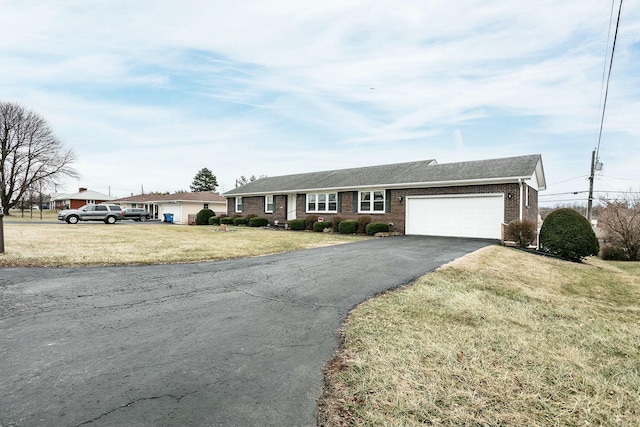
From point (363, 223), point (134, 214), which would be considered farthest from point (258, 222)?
point (134, 214)

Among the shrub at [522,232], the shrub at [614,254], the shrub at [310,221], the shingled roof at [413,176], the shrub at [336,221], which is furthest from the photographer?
the shrub at [310,221]

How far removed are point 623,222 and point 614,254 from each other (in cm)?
173

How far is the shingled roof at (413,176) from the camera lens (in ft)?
51.4

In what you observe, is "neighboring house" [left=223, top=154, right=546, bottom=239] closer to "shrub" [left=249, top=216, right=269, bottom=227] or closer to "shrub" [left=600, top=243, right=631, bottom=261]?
"shrub" [left=249, top=216, right=269, bottom=227]

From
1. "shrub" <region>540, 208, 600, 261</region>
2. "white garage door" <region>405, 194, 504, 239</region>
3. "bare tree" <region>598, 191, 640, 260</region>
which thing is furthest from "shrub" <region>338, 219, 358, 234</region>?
"bare tree" <region>598, 191, 640, 260</region>

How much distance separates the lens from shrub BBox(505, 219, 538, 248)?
A: 13.4 metres

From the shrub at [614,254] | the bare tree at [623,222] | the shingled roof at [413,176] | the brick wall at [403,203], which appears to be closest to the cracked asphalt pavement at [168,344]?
the brick wall at [403,203]

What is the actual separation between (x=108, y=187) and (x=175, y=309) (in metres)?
97.9

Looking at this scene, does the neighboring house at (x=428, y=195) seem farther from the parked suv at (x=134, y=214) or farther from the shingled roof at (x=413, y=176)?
the parked suv at (x=134, y=214)

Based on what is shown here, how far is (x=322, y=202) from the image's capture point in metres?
22.5

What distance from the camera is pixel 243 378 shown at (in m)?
2.81

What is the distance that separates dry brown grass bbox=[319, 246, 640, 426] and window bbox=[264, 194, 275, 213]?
20.4m

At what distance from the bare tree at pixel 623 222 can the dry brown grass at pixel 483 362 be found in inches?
568

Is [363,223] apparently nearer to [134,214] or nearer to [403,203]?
[403,203]
